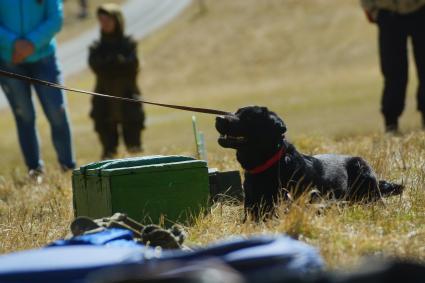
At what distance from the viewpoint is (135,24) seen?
64.9 meters

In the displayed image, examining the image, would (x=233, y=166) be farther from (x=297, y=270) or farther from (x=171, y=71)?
(x=171, y=71)

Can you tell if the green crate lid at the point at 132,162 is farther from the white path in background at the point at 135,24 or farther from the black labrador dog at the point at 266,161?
the white path in background at the point at 135,24

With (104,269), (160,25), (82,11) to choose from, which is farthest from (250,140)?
(82,11)

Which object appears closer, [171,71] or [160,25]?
[171,71]

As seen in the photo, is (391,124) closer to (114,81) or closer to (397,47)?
(397,47)

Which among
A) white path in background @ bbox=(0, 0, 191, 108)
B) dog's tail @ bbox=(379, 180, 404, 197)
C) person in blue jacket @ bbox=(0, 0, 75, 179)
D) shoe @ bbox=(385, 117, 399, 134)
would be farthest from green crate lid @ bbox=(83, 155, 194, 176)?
white path in background @ bbox=(0, 0, 191, 108)

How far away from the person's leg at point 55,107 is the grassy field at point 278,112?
9.6 inches

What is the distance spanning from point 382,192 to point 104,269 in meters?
3.03

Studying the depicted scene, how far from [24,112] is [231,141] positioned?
160 inches

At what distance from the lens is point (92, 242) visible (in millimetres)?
4309

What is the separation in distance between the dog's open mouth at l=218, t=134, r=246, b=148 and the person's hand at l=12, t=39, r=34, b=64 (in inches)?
142

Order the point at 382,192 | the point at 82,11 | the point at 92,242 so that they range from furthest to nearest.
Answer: the point at 82,11 → the point at 382,192 → the point at 92,242

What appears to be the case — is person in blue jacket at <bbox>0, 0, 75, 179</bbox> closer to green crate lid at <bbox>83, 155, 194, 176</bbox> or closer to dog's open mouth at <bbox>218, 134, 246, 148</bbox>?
green crate lid at <bbox>83, 155, 194, 176</bbox>

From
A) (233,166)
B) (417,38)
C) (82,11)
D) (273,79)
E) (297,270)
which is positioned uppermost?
(82,11)
